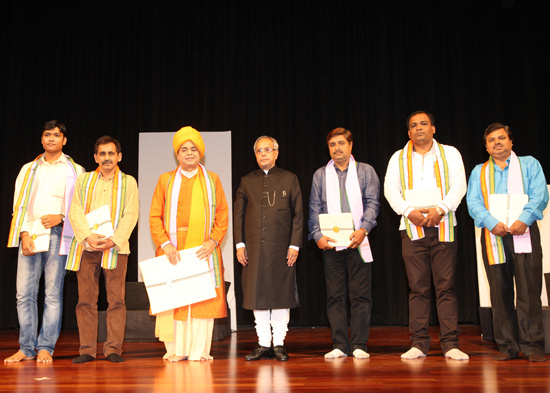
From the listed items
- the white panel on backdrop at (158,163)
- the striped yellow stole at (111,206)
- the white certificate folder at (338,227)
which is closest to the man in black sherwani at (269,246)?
the white certificate folder at (338,227)

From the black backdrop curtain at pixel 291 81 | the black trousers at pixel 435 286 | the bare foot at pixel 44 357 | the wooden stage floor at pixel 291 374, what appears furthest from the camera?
the black backdrop curtain at pixel 291 81

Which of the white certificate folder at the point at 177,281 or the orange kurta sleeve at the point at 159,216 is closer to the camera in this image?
the white certificate folder at the point at 177,281

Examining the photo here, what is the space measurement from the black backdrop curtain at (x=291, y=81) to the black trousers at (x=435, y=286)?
270 centimetres

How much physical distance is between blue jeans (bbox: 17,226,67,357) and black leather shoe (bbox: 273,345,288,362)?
1.58m

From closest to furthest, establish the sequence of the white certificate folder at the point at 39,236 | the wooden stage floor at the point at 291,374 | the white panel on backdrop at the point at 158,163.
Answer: the wooden stage floor at the point at 291,374
the white certificate folder at the point at 39,236
the white panel on backdrop at the point at 158,163

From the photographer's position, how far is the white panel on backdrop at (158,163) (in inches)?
249

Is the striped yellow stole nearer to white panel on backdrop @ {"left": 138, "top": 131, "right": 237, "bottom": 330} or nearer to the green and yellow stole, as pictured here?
the green and yellow stole

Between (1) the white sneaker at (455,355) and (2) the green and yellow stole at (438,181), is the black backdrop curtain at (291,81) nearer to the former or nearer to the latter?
(2) the green and yellow stole at (438,181)

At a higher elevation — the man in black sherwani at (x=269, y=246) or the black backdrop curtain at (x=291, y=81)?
the black backdrop curtain at (x=291, y=81)

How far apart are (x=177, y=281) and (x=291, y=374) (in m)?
1.08

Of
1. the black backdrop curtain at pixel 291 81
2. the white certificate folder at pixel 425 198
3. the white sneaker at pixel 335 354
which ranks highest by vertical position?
the black backdrop curtain at pixel 291 81

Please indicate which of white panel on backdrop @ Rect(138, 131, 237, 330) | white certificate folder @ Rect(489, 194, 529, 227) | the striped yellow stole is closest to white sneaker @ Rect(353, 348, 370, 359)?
white certificate folder @ Rect(489, 194, 529, 227)

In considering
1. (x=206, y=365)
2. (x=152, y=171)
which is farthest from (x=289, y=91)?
(x=206, y=365)

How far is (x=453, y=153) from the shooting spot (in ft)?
12.3
